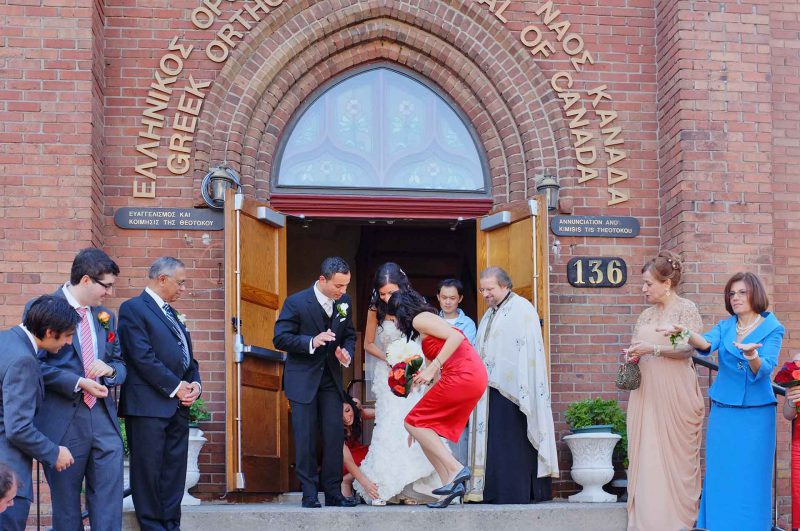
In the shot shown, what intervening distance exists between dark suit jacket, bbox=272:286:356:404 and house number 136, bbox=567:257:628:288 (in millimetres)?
2609

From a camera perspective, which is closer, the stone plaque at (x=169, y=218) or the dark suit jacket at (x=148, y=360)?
the dark suit jacket at (x=148, y=360)

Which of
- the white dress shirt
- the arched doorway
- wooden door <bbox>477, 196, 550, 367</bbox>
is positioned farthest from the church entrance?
the white dress shirt

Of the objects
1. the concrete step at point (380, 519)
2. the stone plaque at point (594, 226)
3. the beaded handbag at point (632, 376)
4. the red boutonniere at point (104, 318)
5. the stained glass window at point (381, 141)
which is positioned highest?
the stained glass window at point (381, 141)

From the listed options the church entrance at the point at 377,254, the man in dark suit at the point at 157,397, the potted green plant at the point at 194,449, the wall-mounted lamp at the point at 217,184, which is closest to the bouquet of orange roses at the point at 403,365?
the man in dark suit at the point at 157,397

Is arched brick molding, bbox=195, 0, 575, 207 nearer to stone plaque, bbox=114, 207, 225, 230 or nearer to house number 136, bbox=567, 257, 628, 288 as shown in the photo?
stone plaque, bbox=114, 207, 225, 230

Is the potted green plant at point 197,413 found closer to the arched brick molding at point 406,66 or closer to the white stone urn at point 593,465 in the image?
the arched brick molding at point 406,66

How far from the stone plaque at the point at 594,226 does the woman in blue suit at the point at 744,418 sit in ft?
8.53

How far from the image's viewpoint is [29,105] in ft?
31.5

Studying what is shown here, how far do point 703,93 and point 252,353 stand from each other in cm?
449

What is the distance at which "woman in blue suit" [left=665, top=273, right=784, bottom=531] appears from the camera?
7.81 metres

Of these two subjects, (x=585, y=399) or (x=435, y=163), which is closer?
(x=585, y=399)

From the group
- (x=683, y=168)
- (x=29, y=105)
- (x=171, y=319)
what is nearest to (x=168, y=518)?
(x=171, y=319)

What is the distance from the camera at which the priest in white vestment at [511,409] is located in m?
9.07

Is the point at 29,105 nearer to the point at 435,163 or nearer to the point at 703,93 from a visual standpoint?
the point at 435,163
